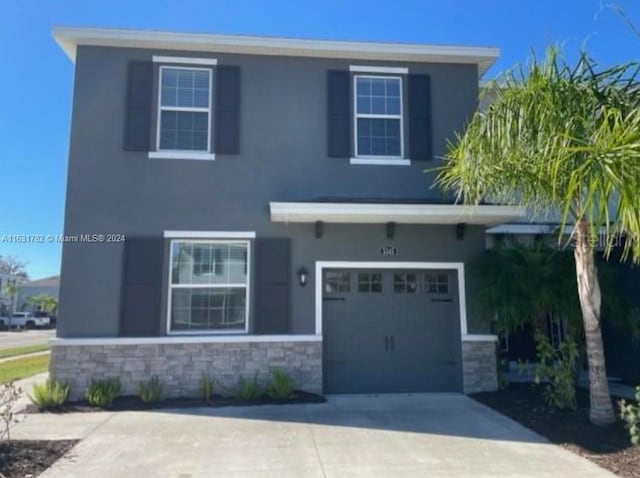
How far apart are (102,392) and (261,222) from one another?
4199mm

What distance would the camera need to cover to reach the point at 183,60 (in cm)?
1005

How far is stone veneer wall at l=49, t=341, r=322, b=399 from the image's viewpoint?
9.07m

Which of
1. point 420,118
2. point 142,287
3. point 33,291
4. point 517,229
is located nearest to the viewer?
point 142,287

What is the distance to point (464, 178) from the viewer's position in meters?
7.36

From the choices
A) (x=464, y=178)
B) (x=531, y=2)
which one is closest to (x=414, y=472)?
(x=464, y=178)

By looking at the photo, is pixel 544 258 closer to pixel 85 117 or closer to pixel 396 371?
pixel 396 371

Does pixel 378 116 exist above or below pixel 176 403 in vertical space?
above

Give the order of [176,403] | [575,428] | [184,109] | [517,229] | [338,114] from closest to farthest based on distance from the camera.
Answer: [575,428] → [176,403] → [184,109] → [338,114] → [517,229]

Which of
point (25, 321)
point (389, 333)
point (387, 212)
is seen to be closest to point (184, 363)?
point (389, 333)

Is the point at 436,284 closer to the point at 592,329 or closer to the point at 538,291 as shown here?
the point at 538,291

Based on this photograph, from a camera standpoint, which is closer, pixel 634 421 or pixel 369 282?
pixel 634 421

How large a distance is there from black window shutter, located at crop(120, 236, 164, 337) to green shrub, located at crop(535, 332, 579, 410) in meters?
6.99

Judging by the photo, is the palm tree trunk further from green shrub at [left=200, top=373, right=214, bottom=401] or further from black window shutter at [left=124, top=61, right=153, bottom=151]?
black window shutter at [left=124, top=61, right=153, bottom=151]

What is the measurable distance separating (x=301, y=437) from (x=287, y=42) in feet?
24.6
